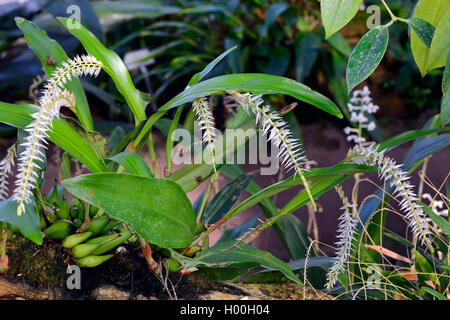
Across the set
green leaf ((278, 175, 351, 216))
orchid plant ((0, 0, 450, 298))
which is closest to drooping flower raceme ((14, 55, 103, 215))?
orchid plant ((0, 0, 450, 298))

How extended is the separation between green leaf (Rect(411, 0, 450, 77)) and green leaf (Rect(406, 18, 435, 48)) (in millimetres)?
45

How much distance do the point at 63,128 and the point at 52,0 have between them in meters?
1.37

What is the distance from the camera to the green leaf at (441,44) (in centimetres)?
60

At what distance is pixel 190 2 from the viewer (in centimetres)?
260

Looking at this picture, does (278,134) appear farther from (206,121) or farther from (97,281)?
(97,281)

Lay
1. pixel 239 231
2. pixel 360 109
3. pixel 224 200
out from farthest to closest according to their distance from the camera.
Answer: pixel 360 109 → pixel 239 231 → pixel 224 200

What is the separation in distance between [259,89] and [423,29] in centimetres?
24

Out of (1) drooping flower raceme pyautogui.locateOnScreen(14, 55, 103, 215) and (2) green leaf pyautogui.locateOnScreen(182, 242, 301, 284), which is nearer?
(1) drooping flower raceme pyautogui.locateOnScreen(14, 55, 103, 215)

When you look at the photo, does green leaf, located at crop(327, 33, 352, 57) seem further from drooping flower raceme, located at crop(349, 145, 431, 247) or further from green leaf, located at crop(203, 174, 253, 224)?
drooping flower raceme, located at crop(349, 145, 431, 247)

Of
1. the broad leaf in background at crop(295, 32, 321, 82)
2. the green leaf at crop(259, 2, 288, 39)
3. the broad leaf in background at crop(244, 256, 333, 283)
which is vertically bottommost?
the broad leaf in background at crop(244, 256, 333, 283)

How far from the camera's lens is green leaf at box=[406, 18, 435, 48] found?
2.01 ft

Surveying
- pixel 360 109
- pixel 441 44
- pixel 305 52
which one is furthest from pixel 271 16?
pixel 441 44

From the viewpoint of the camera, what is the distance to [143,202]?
1.92 feet
